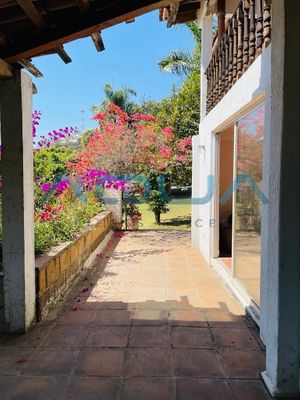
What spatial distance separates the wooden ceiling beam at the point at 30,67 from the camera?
3.93m

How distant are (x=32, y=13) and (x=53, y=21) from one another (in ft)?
1.11

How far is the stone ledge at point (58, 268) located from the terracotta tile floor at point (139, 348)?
0.18 metres

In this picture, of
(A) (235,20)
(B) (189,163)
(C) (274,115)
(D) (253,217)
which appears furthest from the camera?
(B) (189,163)

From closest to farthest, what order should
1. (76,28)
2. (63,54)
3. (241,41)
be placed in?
(76,28), (63,54), (241,41)

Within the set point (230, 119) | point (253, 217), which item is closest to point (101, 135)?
point (230, 119)

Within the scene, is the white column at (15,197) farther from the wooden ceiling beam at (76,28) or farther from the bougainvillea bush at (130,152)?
the bougainvillea bush at (130,152)

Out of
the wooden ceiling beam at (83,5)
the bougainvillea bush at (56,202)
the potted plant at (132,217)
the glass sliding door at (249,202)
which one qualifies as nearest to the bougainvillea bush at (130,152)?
the bougainvillea bush at (56,202)

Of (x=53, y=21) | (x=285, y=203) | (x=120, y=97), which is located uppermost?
(x=120, y=97)

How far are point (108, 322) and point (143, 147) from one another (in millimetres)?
7679

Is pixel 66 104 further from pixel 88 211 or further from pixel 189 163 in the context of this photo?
pixel 88 211

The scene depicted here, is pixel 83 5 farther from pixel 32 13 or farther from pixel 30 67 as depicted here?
pixel 30 67

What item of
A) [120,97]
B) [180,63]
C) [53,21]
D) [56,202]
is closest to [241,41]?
[53,21]

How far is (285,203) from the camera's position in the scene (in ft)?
8.91

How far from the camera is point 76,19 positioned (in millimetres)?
3473
